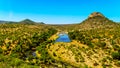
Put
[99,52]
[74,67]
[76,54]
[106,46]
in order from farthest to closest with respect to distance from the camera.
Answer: [106,46]
[99,52]
[76,54]
[74,67]

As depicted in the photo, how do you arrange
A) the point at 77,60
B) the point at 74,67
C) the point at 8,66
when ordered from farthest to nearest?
the point at 77,60 → the point at 74,67 → the point at 8,66

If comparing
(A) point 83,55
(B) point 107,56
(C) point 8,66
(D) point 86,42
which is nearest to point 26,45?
(D) point 86,42

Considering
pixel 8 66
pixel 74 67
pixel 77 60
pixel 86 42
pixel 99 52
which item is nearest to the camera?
pixel 8 66

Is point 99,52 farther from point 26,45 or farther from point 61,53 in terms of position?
point 26,45

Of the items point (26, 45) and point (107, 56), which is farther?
point (26, 45)

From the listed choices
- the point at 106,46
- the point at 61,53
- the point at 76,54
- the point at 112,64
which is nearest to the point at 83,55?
the point at 76,54

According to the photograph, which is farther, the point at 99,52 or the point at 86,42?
the point at 86,42

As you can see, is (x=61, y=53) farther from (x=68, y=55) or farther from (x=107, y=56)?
(x=107, y=56)

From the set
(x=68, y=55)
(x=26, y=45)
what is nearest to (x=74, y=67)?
(x=68, y=55)

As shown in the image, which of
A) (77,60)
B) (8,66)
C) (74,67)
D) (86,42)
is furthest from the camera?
(86,42)
